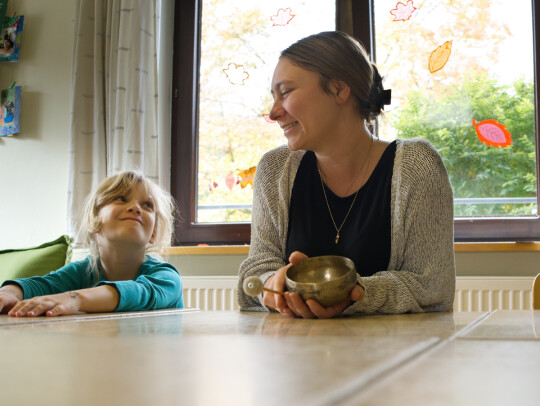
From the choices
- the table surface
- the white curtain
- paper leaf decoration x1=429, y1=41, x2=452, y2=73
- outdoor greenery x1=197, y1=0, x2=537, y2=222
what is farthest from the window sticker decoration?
the table surface

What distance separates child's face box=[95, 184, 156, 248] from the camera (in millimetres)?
1737

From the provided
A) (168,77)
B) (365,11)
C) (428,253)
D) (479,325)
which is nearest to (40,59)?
(168,77)

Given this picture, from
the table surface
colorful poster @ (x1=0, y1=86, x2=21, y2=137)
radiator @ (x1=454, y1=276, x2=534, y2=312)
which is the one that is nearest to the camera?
the table surface

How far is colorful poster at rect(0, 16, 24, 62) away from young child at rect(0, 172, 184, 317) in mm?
2059

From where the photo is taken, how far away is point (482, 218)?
2840mm

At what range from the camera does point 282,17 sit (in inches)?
127

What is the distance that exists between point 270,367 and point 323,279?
65 centimetres

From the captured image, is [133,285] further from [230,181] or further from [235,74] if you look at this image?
[235,74]

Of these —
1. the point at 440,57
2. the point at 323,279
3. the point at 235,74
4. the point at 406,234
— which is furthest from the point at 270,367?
the point at 235,74

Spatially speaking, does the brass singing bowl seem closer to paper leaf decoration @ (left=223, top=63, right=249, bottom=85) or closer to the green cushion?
the green cushion

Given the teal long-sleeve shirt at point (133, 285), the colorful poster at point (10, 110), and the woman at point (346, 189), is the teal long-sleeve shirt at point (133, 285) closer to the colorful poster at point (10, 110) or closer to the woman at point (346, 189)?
the woman at point (346, 189)

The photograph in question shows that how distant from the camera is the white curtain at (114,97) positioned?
297cm

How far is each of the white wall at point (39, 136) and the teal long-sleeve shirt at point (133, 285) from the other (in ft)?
5.68

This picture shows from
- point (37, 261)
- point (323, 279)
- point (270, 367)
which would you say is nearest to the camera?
point (270, 367)
